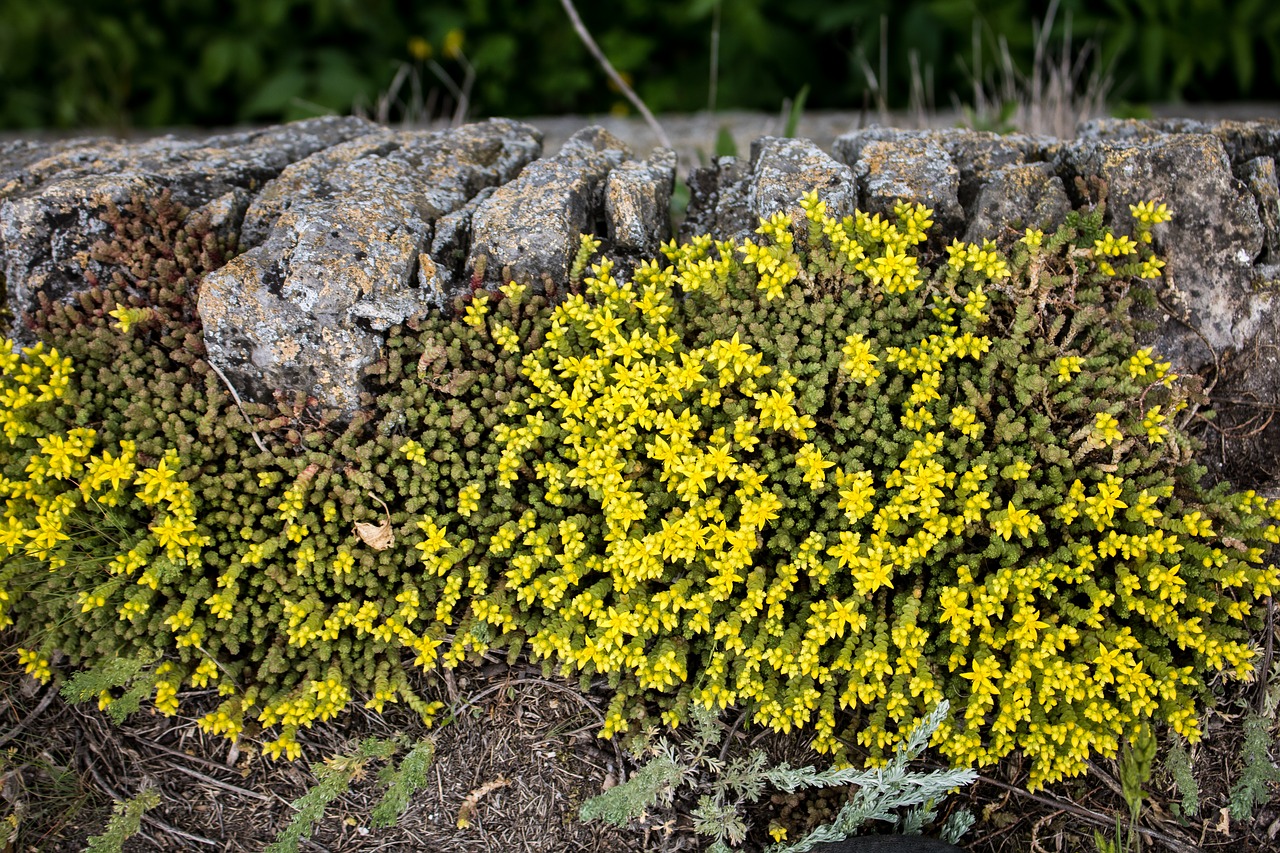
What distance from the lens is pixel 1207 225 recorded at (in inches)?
137

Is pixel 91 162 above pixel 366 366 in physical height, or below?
above

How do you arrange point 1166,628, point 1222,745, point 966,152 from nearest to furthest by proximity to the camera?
1. point 1166,628
2. point 1222,745
3. point 966,152

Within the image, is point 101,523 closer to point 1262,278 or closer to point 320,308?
point 320,308

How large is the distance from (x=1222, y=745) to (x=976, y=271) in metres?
Answer: 1.94

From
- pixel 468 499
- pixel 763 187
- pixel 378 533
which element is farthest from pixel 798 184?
pixel 378 533

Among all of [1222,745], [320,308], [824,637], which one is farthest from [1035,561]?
[320,308]

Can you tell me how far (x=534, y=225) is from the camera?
3582 millimetres

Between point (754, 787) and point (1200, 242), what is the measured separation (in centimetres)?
271

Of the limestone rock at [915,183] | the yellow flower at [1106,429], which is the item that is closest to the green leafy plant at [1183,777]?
the yellow flower at [1106,429]

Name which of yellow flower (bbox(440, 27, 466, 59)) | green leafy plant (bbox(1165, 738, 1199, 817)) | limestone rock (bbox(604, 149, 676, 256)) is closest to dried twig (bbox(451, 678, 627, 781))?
limestone rock (bbox(604, 149, 676, 256))

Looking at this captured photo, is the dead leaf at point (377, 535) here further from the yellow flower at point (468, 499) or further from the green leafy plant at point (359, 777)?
the green leafy plant at point (359, 777)

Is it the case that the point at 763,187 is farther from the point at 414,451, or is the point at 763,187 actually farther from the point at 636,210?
the point at 414,451

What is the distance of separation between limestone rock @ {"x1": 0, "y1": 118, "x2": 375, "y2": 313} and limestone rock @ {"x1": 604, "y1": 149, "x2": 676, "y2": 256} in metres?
1.58

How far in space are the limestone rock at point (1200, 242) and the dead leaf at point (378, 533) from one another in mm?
3061
